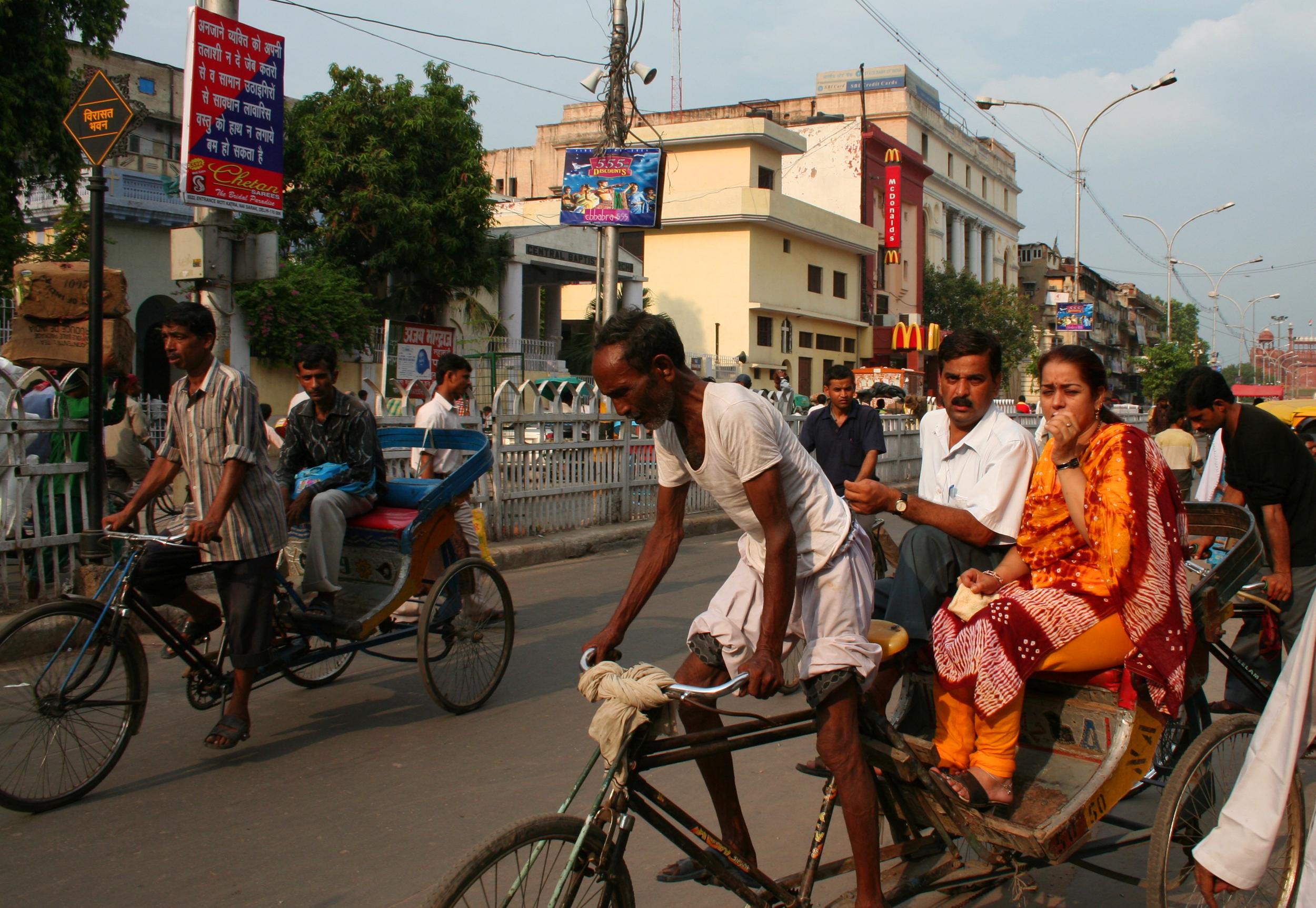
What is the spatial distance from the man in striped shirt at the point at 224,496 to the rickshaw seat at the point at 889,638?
282cm

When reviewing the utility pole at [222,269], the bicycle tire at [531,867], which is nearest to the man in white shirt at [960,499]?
the bicycle tire at [531,867]

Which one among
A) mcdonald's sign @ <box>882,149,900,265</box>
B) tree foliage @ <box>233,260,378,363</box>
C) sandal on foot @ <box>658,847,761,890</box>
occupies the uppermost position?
mcdonald's sign @ <box>882,149,900,265</box>

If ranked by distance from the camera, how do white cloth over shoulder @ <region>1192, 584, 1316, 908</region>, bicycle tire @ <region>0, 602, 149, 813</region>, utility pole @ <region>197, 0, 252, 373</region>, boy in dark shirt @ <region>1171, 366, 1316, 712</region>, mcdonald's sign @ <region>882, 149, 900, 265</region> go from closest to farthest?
1. white cloth over shoulder @ <region>1192, 584, 1316, 908</region>
2. bicycle tire @ <region>0, 602, 149, 813</region>
3. boy in dark shirt @ <region>1171, 366, 1316, 712</region>
4. utility pole @ <region>197, 0, 252, 373</region>
5. mcdonald's sign @ <region>882, 149, 900, 265</region>

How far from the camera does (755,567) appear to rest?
292cm

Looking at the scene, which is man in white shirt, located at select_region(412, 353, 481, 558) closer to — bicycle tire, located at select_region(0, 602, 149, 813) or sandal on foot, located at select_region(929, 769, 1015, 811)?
bicycle tire, located at select_region(0, 602, 149, 813)

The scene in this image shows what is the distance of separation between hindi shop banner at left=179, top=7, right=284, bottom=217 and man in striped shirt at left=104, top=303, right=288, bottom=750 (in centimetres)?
327

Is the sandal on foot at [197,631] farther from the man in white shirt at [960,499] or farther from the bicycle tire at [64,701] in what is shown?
the man in white shirt at [960,499]

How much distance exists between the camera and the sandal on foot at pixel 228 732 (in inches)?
176

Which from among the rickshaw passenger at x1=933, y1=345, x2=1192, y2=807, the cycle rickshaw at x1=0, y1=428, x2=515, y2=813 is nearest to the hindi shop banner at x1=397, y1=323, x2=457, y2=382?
the cycle rickshaw at x1=0, y1=428, x2=515, y2=813

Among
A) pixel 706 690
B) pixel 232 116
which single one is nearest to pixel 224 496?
pixel 706 690

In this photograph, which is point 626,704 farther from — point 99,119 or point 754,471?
point 99,119

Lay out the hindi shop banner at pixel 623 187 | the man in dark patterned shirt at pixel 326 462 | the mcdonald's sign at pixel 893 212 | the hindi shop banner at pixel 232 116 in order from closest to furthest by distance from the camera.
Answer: the man in dark patterned shirt at pixel 326 462, the hindi shop banner at pixel 232 116, the hindi shop banner at pixel 623 187, the mcdonald's sign at pixel 893 212

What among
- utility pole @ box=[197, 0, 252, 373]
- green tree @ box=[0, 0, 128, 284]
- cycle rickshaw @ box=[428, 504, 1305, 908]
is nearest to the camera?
cycle rickshaw @ box=[428, 504, 1305, 908]

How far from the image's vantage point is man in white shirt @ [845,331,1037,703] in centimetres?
320
